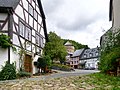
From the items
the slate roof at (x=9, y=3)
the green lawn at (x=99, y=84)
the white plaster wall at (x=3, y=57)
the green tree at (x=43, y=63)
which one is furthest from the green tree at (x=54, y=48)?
the green lawn at (x=99, y=84)

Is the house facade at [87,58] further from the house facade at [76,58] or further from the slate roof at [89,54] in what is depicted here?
the house facade at [76,58]

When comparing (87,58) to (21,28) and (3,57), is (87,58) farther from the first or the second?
(3,57)

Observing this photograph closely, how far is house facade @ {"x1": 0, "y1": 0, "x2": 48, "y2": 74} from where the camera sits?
16547mm

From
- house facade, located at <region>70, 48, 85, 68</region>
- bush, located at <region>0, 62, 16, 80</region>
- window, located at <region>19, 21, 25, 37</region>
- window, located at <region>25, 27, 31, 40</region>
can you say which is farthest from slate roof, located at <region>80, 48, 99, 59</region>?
bush, located at <region>0, 62, 16, 80</region>

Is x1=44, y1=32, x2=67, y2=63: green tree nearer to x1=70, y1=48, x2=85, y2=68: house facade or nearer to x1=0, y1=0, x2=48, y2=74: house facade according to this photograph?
x1=0, y1=0, x2=48, y2=74: house facade

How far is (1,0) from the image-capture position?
17.8m

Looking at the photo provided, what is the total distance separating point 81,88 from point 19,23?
36.0 ft

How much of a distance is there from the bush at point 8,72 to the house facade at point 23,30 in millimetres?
504

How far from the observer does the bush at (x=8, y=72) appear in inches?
610

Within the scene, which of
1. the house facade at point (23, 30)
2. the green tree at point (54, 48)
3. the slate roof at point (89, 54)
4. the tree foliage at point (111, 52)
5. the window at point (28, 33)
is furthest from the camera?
the slate roof at point (89, 54)

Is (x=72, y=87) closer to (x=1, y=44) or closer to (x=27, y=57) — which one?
(x=1, y=44)

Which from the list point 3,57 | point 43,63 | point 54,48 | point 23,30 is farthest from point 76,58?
point 3,57

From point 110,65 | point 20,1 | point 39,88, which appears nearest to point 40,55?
point 20,1

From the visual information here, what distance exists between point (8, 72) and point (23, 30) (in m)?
4.97
